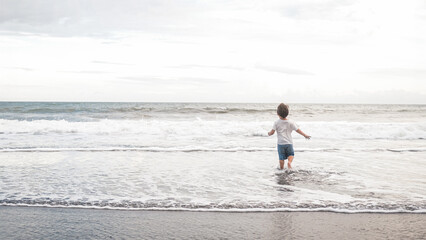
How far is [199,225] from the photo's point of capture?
12.3 feet

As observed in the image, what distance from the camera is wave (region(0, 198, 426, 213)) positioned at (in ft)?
14.0

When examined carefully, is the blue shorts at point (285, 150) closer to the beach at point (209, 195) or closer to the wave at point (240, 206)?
the beach at point (209, 195)

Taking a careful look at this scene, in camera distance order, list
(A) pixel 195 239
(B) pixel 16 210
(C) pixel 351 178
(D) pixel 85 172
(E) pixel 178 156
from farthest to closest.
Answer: (E) pixel 178 156 → (D) pixel 85 172 → (C) pixel 351 178 → (B) pixel 16 210 → (A) pixel 195 239

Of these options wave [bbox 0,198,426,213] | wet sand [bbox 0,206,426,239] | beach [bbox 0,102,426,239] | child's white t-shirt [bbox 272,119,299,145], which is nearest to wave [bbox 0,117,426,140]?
beach [bbox 0,102,426,239]

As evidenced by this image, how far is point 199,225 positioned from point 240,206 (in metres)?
0.87

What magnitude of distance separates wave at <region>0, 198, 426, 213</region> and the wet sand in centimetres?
14

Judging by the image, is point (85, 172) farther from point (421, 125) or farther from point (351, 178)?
point (421, 125)

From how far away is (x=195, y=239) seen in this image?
3326 mm

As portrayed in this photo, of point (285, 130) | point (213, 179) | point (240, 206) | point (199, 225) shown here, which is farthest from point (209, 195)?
point (285, 130)

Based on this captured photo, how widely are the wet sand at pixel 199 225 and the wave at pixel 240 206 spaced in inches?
5.4

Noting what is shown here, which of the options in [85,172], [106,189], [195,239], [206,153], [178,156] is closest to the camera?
[195,239]

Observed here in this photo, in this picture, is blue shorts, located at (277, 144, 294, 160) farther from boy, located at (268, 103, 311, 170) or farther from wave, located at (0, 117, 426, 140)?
wave, located at (0, 117, 426, 140)

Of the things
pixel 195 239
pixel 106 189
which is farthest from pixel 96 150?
pixel 195 239

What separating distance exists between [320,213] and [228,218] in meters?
1.20
